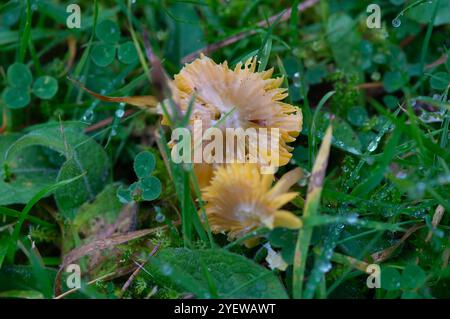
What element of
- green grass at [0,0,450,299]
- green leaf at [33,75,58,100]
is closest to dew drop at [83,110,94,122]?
green grass at [0,0,450,299]

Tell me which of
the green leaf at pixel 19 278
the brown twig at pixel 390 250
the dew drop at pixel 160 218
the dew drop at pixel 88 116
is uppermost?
the dew drop at pixel 88 116

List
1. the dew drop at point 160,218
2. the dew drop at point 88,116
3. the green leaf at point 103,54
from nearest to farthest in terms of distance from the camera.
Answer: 1. the dew drop at point 160,218
2. the dew drop at point 88,116
3. the green leaf at point 103,54

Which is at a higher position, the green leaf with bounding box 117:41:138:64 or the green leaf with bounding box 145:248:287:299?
the green leaf with bounding box 117:41:138:64

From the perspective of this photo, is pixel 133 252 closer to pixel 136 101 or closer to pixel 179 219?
pixel 179 219

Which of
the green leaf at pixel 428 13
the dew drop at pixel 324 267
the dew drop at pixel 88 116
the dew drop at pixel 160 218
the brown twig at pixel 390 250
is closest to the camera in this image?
the dew drop at pixel 324 267

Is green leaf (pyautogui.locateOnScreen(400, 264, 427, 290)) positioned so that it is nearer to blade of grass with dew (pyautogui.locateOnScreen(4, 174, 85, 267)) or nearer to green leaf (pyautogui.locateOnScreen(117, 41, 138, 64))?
blade of grass with dew (pyautogui.locateOnScreen(4, 174, 85, 267))

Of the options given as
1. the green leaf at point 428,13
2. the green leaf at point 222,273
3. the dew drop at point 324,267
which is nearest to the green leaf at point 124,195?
the green leaf at point 222,273

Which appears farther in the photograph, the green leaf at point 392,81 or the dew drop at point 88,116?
the green leaf at point 392,81

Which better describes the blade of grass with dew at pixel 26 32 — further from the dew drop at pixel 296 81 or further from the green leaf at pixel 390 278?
the green leaf at pixel 390 278
